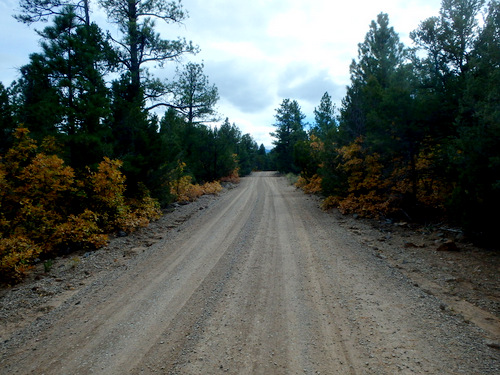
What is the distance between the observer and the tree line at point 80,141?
319 inches

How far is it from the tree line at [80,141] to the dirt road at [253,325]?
3.10m

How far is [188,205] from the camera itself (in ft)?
57.2

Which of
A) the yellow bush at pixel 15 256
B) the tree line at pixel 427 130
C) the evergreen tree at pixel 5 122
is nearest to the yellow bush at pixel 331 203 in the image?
the tree line at pixel 427 130

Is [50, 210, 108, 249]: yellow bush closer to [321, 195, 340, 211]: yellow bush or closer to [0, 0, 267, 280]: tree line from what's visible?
[0, 0, 267, 280]: tree line

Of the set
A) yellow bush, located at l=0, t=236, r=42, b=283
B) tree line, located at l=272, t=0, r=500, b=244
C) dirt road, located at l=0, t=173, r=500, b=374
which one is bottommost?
dirt road, located at l=0, t=173, r=500, b=374

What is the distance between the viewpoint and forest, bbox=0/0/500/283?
7.45 meters

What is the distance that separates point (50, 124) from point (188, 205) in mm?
8848

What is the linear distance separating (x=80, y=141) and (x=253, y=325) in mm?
8985

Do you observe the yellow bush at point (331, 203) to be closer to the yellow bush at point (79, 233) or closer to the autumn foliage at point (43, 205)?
the autumn foliage at point (43, 205)

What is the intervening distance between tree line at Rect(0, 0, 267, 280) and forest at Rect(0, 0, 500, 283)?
0.14 ft

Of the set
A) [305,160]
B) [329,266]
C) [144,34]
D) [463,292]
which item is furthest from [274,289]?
[305,160]

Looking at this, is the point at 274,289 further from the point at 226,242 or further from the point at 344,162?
the point at 344,162

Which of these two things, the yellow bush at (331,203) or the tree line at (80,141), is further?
the yellow bush at (331,203)

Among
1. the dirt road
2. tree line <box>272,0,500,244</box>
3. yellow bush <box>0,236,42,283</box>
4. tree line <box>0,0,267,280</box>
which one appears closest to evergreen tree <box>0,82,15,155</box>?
tree line <box>0,0,267,280</box>
